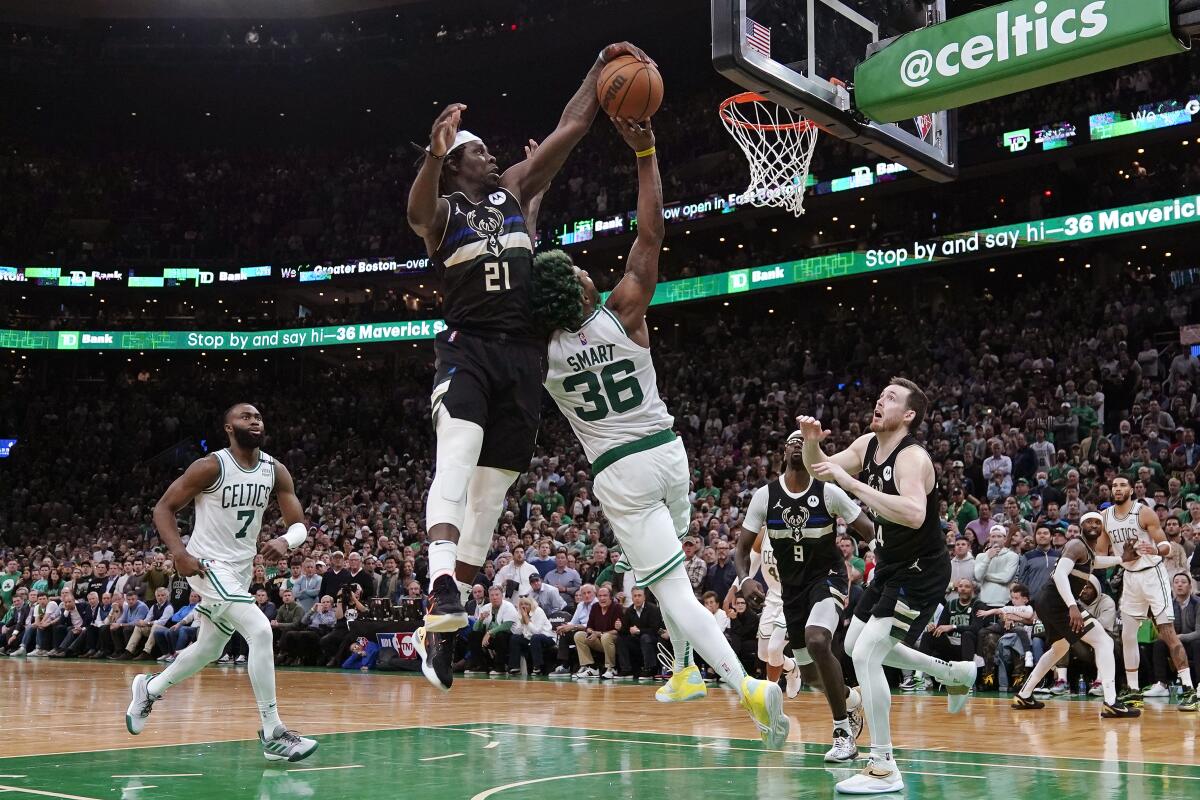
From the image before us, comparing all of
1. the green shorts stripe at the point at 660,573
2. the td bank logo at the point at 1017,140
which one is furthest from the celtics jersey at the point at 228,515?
the td bank logo at the point at 1017,140

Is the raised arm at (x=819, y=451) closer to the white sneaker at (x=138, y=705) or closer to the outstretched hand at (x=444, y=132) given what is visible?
the outstretched hand at (x=444, y=132)

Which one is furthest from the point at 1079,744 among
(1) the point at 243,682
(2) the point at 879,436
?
(1) the point at 243,682

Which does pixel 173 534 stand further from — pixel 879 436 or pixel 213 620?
pixel 879 436

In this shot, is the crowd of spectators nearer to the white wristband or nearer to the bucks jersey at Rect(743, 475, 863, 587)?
the bucks jersey at Rect(743, 475, 863, 587)

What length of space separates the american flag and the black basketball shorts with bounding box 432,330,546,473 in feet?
10.4

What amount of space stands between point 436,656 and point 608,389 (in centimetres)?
150

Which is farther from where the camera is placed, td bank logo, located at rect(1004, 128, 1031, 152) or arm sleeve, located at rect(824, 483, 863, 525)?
td bank logo, located at rect(1004, 128, 1031, 152)

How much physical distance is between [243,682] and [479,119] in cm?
2892

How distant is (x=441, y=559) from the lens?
4.90m

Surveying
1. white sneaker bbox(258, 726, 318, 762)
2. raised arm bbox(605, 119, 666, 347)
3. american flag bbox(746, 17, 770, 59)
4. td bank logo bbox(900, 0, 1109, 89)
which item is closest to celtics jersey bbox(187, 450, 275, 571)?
white sneaker bbox(258, 726, 318, 762)

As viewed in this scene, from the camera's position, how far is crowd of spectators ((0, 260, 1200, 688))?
15.1 m

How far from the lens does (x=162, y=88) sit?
3872 centimetres

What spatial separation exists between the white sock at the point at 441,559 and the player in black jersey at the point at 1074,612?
7.96m

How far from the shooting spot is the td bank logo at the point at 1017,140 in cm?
2608
